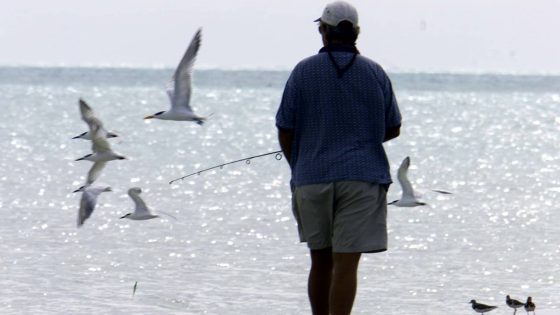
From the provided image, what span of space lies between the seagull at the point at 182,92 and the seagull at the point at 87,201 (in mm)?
883

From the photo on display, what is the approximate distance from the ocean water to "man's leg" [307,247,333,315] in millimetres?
4567

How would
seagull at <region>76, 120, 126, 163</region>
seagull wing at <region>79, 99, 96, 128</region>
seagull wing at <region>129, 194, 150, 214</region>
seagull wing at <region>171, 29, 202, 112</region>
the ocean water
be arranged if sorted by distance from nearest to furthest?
1. seagull wing at <region>171, 29, 202, 112</region>
2. seagull wing at <region>79, 99, 96, 128</region>
3. seagull at <region>76, 120, 126, 163</region>
4. seagull wing at <region>129, 194, 150, 214</region>
5. the ocean water

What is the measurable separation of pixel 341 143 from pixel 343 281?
2.08 ft

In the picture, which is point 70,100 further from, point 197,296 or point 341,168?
point 341,168

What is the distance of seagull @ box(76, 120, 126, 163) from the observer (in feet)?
40.5

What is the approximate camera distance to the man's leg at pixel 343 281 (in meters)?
8.20

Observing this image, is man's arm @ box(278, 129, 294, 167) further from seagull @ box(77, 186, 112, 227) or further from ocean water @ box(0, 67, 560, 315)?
ocean water @ box(0, 67, 560, 315)

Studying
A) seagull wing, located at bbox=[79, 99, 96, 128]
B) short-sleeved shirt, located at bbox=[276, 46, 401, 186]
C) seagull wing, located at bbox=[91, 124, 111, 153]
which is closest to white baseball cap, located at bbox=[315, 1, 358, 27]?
short-sleeved shirt, located at bbox=[276, 46, 401, 186]

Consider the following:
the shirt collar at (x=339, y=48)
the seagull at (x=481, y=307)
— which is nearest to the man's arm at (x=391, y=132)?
the shirt collar at (x=339, y=48)

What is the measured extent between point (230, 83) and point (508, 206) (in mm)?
117036

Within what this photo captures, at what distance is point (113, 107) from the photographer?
74.1 m

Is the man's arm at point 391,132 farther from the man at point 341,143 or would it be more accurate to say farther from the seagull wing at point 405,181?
the seagull wing at point 405,181

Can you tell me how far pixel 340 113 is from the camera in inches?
322

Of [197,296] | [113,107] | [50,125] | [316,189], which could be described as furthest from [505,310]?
[113,107]
